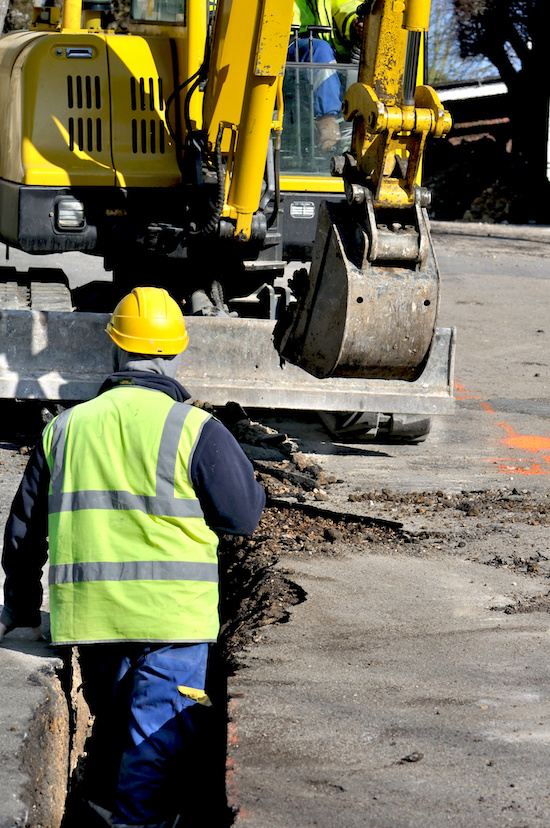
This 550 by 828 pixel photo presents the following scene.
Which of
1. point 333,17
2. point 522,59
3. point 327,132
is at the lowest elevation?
point 327,132

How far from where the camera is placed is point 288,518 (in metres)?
5.98

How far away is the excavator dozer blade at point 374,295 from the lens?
5387 millimetres

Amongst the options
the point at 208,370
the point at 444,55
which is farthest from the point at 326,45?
the point at 444,55

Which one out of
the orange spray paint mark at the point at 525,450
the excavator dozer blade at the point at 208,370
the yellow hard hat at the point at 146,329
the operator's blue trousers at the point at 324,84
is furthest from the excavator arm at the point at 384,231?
the operator's blue trousers at the point at 324,84

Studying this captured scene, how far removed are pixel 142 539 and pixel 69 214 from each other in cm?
419

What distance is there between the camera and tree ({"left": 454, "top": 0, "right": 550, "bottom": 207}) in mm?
27141

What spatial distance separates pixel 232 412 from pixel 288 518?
1.80 m

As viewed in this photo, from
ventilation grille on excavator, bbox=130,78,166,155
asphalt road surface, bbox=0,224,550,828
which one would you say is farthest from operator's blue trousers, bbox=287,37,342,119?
asphalt road surface, bbox=0,224,550,828

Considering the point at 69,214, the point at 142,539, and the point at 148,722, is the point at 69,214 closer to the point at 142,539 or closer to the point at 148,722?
the point at 142,539

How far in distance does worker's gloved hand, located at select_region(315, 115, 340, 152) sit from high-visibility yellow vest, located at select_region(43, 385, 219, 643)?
17.2 feet

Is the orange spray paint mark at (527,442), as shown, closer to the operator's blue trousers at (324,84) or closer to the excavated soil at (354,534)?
the excavated soil at (354,534)

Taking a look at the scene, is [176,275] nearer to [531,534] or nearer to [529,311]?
[531,534]

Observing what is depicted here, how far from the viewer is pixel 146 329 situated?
11.3 ft

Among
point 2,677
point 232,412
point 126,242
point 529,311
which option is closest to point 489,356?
point 529,311
